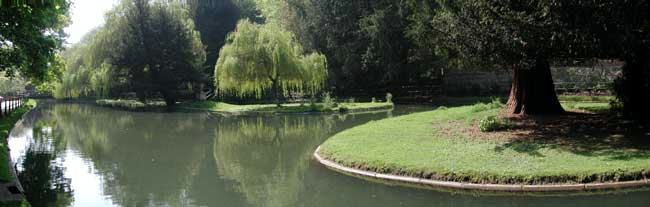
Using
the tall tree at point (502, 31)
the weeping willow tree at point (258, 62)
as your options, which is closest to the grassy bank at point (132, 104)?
the weeping willow tree at point (258, 62)

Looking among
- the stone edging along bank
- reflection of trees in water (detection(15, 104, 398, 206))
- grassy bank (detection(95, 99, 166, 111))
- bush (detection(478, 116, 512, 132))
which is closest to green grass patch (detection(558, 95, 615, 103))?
reflection of trees in water (detection(15, 104, 398, 206))

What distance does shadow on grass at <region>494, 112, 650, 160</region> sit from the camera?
12445mm

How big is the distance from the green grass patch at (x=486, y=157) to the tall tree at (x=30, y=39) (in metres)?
8.29

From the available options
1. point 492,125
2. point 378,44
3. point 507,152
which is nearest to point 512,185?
point 507,152

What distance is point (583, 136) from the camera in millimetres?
14133

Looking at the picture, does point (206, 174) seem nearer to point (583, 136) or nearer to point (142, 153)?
point (142, 153)

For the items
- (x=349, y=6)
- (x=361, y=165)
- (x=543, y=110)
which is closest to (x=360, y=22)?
(x=349, y=6)

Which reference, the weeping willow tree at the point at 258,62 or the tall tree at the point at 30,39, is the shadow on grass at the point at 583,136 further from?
the weeping willow tree at the point at 258,62

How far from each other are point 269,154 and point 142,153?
4425 mm

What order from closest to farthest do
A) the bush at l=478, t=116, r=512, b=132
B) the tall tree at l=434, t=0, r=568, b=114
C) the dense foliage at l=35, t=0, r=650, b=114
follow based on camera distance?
the dense foliage at l=35, t=0, r=650, b=114 < the tall tree at l=434, t=0, r=568, b=114 < the bush at l=478, t=116, r=512, b=132

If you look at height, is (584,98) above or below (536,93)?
below

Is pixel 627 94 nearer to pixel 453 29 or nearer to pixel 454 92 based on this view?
pixel 453 29

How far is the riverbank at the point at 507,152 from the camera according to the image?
11.1 metres

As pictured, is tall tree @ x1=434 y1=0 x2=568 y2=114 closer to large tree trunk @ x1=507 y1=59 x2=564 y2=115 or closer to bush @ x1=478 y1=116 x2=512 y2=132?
bush @ x1=478 y1=116 x2=512 y2=132
